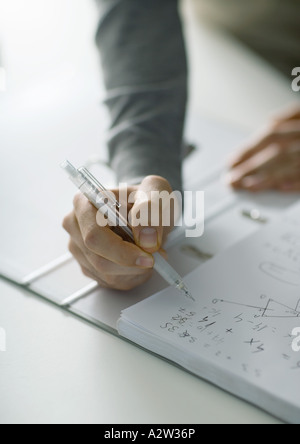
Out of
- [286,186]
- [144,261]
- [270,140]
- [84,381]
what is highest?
[270,140]

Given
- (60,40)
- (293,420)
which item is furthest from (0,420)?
(60,40)

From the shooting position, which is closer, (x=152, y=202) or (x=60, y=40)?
(x=152, y=202)

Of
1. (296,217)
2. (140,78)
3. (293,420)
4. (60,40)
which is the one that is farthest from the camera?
(60,40)

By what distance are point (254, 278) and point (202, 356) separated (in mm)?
142

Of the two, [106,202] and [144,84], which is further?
[144,84]

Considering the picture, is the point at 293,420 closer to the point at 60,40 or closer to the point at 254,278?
the point at 254,278

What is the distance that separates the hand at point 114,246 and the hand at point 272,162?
28cm

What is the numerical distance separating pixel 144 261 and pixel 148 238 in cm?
2

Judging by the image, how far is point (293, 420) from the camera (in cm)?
46

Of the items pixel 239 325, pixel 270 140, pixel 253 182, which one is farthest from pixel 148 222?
pixel 270 140

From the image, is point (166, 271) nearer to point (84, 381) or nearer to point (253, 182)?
point (84, 381)

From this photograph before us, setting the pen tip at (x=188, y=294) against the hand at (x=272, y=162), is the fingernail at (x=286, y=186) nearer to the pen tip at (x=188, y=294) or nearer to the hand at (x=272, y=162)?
the hand at (x=272, y=162)

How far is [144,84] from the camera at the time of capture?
0.88 m

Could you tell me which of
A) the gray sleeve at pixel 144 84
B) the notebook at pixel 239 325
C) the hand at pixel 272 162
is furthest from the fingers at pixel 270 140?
the notebook at pixel 239 325
